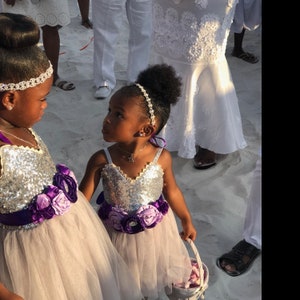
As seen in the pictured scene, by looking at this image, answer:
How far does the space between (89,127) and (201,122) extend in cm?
98

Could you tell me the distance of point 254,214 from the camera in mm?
2426

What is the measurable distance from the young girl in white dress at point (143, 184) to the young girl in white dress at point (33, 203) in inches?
6.5

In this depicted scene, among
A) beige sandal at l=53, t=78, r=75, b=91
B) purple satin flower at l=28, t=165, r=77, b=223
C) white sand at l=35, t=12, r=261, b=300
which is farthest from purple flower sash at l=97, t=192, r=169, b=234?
beige sandal at l=53, t=78, r=75, b=91

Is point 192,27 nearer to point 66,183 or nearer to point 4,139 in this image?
point 66,183

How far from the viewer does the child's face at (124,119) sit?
173cm

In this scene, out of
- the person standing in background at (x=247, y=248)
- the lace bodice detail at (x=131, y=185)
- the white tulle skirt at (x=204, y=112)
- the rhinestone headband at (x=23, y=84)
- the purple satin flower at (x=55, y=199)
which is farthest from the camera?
the white tulle skirt at (x=204, y=112)

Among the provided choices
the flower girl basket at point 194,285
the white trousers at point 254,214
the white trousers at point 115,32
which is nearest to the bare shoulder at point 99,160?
the flower girl basket at point 194,285

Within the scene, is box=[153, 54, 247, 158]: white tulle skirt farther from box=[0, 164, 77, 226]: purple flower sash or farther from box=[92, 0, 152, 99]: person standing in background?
box=[0, 164, 77, 226]: purple flower sash

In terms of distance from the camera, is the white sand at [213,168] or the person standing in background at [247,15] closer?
the white sand at [213,168]

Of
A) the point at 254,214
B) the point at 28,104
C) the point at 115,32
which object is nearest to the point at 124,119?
the point at 28,104

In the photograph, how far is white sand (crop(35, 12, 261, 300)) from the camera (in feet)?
8.18
